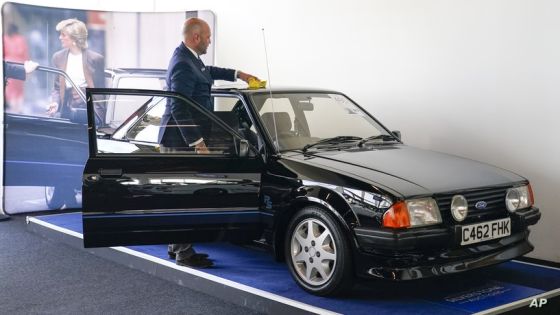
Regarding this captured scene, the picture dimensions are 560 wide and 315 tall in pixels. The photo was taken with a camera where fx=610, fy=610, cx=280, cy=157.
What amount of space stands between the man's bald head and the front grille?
6.96ft

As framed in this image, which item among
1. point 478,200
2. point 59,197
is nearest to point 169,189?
point 478,200

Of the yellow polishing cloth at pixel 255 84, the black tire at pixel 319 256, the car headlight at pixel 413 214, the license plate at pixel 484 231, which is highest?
the yellow polishing cloth at pixel 255 84

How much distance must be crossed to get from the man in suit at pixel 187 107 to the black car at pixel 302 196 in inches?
1.3

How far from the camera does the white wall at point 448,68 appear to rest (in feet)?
15.0

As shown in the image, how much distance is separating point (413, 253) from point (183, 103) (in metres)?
1.77

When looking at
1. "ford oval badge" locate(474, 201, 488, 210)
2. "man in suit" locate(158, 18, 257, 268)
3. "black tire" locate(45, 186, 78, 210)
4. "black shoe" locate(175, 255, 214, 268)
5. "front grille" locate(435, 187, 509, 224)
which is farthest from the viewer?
"black tire" locate(45, 186, 78, 210)

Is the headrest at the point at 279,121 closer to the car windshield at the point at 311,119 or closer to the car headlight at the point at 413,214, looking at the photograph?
the car windshield at the point at 311,119

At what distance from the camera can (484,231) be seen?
349cm

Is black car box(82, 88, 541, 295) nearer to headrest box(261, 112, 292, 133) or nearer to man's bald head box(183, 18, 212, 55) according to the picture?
headrest box(261, 112, 292, 133)

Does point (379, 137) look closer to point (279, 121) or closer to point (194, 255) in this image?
point (279, 121)

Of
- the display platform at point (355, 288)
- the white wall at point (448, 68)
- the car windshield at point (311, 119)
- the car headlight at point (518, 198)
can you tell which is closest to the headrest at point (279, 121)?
the car windshield at point (311, 119)

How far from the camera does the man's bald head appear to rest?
176 inches

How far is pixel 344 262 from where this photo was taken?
3422mm

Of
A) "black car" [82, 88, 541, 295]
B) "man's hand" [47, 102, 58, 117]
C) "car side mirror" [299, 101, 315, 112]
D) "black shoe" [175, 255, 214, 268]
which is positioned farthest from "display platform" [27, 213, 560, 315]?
"man's hand" [47, 102, 58, 117]
